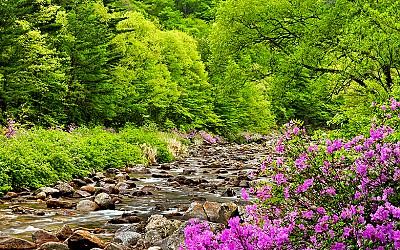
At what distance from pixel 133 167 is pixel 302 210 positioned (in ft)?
50.0

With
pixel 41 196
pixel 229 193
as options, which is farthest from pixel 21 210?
pixel 229 193

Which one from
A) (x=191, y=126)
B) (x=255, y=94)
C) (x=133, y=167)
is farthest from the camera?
(x=255, y=94)

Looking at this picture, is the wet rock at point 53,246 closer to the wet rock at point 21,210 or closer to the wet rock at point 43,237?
the wet rock at point 43,237

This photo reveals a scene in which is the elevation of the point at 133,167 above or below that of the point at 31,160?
below

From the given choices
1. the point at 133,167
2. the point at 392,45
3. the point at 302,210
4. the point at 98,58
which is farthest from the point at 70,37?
the point at 302,210

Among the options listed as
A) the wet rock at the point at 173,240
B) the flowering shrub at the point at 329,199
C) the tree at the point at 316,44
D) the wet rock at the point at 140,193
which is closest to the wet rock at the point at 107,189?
the wet rock at the point at 140,193

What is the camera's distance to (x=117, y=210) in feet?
33.9

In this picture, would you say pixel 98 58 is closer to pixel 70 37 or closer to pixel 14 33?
pixel 70 37

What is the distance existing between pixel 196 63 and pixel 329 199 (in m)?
35.5

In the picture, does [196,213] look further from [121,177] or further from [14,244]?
[121,177]

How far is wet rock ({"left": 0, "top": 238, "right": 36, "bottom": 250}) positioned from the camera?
257 inches

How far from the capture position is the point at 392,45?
10.5 m

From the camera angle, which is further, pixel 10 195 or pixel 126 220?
pixel 10 195

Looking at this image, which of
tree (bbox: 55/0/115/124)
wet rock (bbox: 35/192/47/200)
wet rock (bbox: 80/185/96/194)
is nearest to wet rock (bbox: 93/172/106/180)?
wet rock (bbox: 80/185/96/194)
